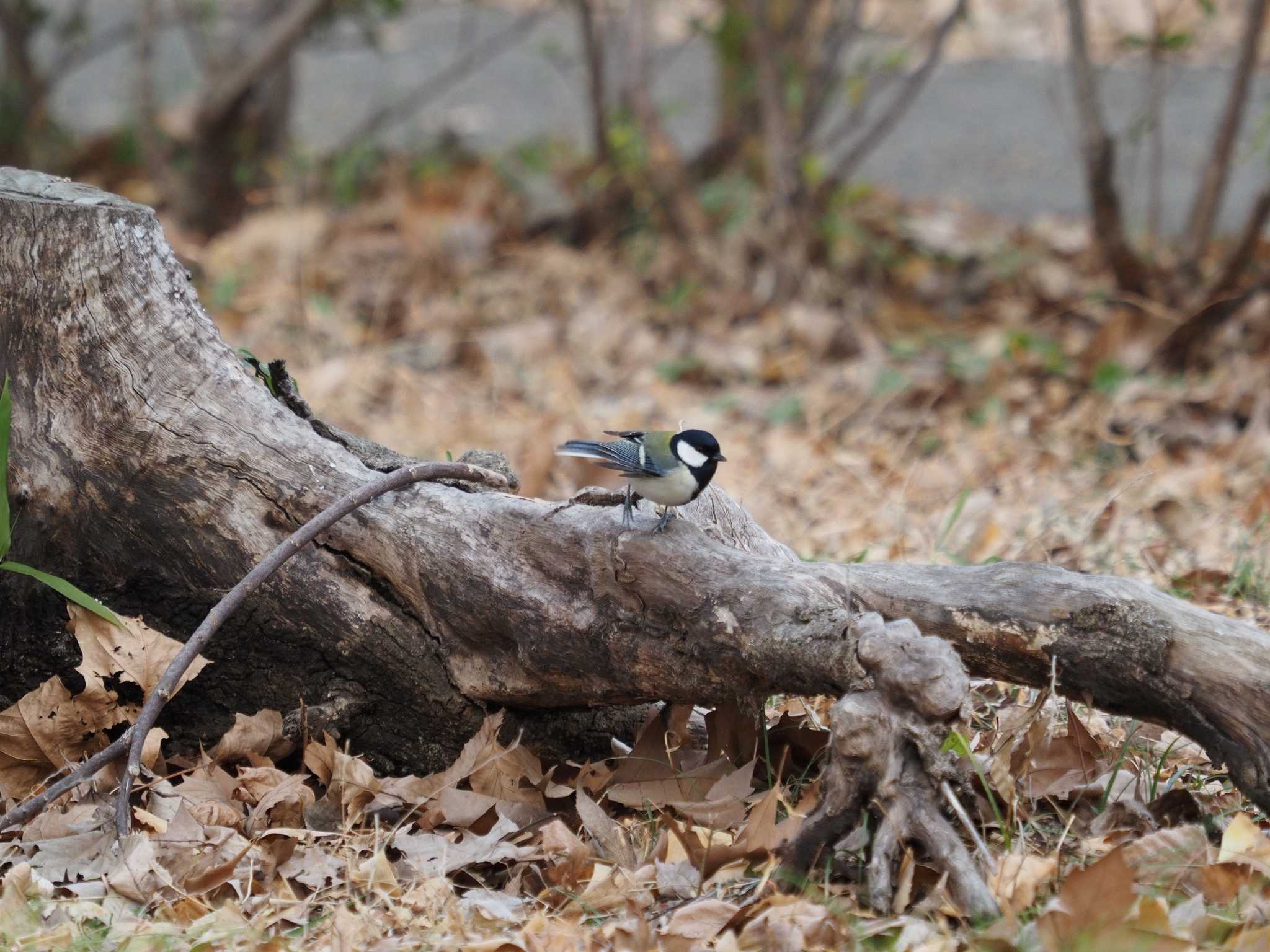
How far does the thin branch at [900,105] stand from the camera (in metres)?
6.10

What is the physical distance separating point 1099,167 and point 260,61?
4.82 metres

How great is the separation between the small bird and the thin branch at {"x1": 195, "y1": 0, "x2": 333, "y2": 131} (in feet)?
19.7

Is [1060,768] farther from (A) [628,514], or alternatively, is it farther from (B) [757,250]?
(B) [757,250]

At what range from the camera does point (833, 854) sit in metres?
1.97

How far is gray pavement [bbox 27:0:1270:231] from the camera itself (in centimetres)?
912

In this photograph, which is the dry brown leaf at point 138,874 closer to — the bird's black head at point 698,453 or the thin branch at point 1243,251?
the bird's black head at point 698,453

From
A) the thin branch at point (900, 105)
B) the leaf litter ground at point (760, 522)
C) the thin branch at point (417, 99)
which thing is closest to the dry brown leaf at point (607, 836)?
the leaf litter ground at point (760, 522)

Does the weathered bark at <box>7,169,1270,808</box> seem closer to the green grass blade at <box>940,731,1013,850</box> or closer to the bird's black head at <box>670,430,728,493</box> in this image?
the bird's black head at <box>670,430,728,493</box>

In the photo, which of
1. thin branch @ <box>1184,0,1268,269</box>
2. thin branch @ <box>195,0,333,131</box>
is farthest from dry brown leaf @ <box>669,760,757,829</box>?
thin branch @ <box>195,0,333,131</box>

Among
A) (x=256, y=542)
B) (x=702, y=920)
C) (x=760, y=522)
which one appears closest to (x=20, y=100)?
(x=760, y=522)

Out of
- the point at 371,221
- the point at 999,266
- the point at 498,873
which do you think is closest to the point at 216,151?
the point at 371,221

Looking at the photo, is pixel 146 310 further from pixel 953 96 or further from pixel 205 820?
pixel 953 96

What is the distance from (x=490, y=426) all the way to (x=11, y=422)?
3.02 metres

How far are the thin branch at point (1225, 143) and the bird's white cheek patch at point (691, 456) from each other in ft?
14.4
